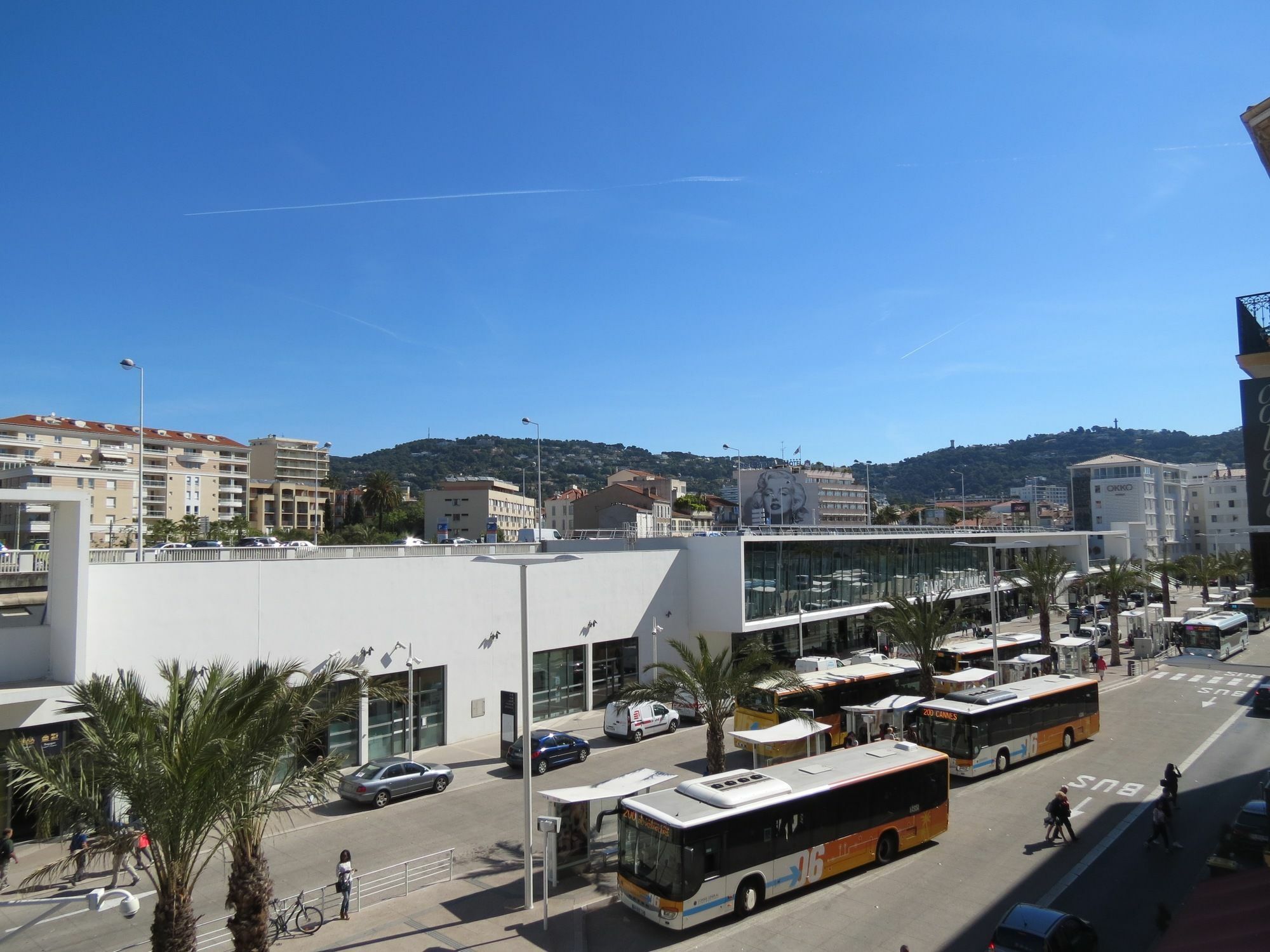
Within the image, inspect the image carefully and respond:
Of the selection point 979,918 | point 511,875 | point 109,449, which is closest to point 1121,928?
point 979,918

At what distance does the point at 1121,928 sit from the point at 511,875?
11.9 m

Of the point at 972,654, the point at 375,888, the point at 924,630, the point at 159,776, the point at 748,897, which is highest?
the point at 159,776

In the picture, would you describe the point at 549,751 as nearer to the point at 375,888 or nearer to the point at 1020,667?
the point at 375,888

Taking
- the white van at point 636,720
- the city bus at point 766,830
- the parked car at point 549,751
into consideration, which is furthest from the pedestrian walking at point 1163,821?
the parked car at point 549,751

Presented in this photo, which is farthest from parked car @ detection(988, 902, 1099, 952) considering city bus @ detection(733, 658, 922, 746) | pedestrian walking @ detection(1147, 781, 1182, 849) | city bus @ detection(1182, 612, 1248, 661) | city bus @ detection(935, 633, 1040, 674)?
city bus @ detection(1182, 612, 1248, 661)

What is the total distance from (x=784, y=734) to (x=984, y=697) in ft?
25.0

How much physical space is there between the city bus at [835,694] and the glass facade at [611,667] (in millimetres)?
8726

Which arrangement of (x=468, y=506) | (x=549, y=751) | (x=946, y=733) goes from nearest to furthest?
(x=946, y=733)
(x=549, y=751)
(x=468, y=506)

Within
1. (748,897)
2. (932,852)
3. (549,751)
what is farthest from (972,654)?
(748,897)

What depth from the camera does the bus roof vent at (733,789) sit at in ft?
48.6

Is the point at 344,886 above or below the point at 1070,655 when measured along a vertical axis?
above

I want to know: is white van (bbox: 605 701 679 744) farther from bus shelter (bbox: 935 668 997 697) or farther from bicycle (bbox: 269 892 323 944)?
bicycle (bbox: 269 892 323 944)

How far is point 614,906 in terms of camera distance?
50.6 ft

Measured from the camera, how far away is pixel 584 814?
17.0 m
